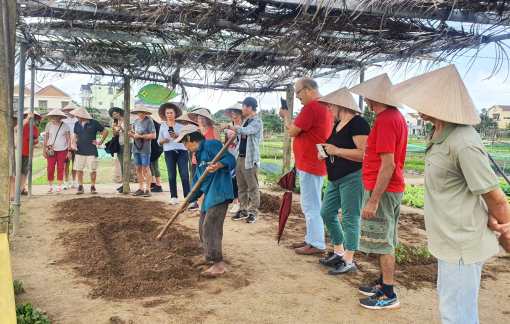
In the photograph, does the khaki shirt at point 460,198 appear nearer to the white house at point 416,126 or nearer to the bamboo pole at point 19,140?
the white house at point 416,126

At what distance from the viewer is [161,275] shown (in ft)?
12.7

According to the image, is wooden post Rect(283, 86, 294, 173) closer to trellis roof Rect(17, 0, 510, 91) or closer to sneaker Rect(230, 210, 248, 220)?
trellis roof Rect(17, 0, 510, 91)

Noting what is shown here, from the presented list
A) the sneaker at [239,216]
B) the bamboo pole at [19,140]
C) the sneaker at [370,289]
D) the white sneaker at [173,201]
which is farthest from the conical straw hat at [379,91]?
the white sneaker at [173,201]

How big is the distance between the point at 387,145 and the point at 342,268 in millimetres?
1609

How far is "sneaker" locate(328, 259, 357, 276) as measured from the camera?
4.14m

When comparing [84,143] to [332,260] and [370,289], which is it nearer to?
[332,260]

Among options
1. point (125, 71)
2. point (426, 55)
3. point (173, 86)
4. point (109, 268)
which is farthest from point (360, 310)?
point (125, 71)

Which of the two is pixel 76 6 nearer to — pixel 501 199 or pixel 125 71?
pixel 125 71

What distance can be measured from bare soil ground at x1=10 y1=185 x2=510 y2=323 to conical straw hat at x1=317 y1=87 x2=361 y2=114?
69.6 inches

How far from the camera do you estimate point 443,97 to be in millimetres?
2334

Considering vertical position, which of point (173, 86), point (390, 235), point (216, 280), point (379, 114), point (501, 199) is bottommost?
point (216, 280)

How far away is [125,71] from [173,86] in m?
1.12

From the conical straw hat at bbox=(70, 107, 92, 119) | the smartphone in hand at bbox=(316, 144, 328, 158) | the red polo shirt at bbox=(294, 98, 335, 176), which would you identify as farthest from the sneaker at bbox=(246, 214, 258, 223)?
the conical straw hat at bbox=(70, 107, 92, 119)

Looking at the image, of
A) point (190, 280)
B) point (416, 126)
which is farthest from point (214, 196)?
point (416, 126)
